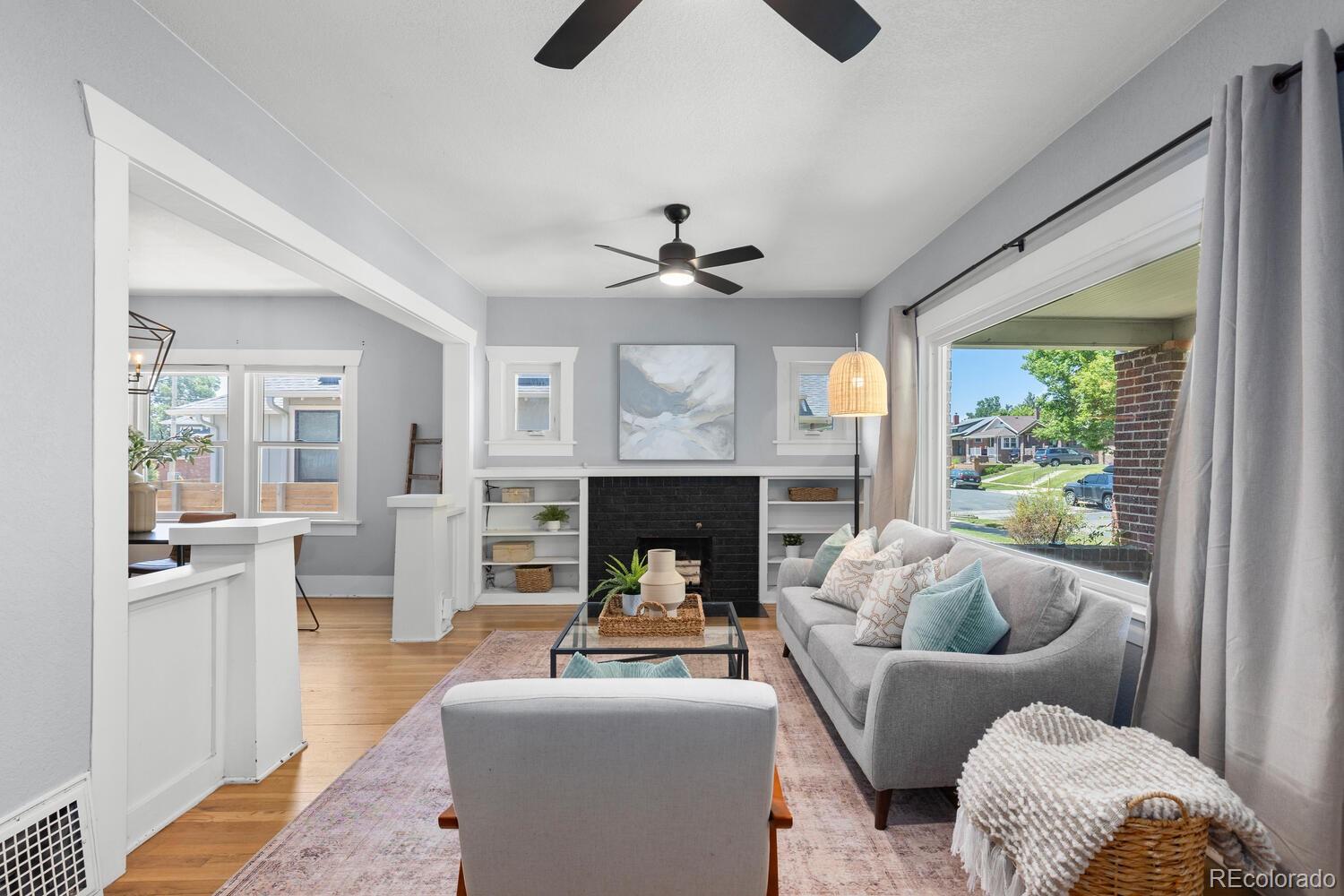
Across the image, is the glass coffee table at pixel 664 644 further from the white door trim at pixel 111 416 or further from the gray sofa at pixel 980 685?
the white door trim at pixel 111 416

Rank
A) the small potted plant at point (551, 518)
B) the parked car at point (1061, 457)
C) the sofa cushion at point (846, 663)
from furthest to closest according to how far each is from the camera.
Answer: the small potted plant at point (551, 518) < the parked car at point (1061, 457) < the sofa cushion at point (846, 663)

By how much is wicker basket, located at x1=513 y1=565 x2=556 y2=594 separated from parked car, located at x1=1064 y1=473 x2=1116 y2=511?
155 inches

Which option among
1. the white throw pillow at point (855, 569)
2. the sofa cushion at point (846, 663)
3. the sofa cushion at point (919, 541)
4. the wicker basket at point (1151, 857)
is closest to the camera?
the wicker basket at point (1151, 857)

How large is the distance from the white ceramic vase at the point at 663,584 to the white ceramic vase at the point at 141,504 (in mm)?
2417

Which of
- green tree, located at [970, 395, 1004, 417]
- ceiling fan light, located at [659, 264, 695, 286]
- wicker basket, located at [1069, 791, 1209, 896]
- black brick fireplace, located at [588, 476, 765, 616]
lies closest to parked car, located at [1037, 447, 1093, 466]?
green tree, located at [970, 395, 1004, 417]

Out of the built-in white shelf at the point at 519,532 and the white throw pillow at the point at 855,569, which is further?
the built-in white shelf at the point at 519,532

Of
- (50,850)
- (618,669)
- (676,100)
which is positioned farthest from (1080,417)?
(50,850)

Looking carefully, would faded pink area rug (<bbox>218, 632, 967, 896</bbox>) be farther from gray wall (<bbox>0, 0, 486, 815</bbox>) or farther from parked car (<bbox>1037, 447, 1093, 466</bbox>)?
parked car (<bbox>1037, 447, 1093, 466</bbox>)

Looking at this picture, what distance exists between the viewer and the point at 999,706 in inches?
86.4

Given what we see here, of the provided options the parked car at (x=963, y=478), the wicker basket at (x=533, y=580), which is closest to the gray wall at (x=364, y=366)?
the wicker basket at (x=533, y=580)

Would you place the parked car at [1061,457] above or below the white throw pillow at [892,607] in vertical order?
above

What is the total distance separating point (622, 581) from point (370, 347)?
3.85 m

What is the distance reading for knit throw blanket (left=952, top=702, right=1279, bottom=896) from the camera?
1.49 m

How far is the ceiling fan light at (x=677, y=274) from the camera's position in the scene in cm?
364
